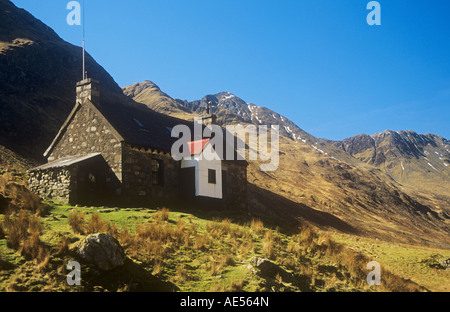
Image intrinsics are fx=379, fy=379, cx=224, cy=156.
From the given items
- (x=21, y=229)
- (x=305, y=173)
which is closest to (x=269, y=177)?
(x=305, y=173)

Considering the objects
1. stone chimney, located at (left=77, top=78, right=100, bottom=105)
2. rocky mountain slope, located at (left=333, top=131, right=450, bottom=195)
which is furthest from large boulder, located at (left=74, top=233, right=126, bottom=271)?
rocky mountain slope, located at (left=333, top=131, right=450, bottom=195)

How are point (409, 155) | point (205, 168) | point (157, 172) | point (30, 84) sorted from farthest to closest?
point (409, 155) → point (30, 84) → point (205, 168) → point (157, 172)

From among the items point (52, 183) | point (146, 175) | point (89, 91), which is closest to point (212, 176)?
point (146, 175)

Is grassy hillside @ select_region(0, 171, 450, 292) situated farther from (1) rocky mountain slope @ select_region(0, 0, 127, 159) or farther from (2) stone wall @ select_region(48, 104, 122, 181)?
(1) rocky mountain slope @ select_region(0, 0, 127, 159)

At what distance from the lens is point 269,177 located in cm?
5144

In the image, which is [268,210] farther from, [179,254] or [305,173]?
[305,173]

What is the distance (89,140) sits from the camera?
73.2 ft

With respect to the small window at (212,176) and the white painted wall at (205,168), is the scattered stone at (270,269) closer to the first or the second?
the white painted wall at (205,168)

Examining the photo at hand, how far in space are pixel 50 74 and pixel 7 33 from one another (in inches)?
451

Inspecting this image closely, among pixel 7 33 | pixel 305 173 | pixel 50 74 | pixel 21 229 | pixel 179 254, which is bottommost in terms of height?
pixel 179 254

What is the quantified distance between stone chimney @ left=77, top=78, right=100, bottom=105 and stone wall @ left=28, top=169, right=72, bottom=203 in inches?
204

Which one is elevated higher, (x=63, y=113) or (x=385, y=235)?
(x=63, y=113)

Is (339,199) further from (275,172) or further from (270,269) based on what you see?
(270,269)

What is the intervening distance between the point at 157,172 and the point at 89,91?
646 centimetres
